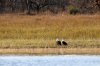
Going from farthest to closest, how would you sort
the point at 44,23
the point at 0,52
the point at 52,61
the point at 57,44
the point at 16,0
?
Answer: the point at 16,0, the point at 44,23, the point at 57,44, the point at 0,52, the point at 52,61

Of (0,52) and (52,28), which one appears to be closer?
(0,52)

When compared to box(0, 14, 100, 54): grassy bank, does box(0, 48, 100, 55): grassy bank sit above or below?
below

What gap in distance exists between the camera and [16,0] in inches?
1400

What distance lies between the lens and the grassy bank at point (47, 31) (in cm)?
2408

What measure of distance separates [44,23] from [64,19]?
1287 millimetres

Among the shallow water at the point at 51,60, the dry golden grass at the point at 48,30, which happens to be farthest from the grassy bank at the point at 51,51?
the shallow water at the point at 51,60

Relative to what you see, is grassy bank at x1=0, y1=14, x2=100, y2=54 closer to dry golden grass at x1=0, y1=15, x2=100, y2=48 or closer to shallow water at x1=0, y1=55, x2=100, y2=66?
dry golden grass at x1=0, y1=15, x2=100, y2=48

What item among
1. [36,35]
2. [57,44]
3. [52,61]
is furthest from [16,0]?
[52,61]

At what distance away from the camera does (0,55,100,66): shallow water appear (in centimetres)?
1791

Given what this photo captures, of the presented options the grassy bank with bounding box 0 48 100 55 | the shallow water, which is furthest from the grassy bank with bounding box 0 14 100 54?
the shallow water

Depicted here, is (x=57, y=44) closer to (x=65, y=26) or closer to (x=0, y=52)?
(x=0, y=52)

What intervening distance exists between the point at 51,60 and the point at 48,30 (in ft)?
28.9

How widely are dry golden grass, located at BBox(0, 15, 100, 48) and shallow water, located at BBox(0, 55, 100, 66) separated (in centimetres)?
300

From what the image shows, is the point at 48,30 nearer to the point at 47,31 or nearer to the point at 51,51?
the point at 47,31
